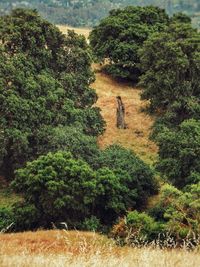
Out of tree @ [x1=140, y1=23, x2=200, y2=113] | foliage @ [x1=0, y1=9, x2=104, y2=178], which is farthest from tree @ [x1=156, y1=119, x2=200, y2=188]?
tree @ [x1=140, y1=23, x2=200, y2=113]

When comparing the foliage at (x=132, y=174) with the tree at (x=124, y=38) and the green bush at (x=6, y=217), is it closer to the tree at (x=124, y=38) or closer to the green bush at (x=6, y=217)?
the green bush at (x=6, y=217)

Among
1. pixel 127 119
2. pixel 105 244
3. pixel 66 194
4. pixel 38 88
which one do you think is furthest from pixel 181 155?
pixel 105 244

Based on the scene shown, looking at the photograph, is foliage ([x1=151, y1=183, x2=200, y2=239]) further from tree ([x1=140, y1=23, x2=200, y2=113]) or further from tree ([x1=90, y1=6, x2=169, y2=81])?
tree ([x1=90, y1=6, x2=169, y2=81])

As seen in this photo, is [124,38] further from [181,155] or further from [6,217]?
[6,217]

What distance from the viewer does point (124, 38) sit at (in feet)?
200

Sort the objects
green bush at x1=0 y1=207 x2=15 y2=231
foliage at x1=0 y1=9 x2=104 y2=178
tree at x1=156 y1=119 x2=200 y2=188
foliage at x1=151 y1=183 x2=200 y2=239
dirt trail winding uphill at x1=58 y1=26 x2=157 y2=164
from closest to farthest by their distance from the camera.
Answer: foliage at x1=151 y1=183 x2=200 y2=239, green bush at x1=0 y1=207 x2=15 y2=231, tree at x1=156 y1=119 x2=200 y2=188, foliage at x1=0 y1=9 x2=104 y2=178, dirt trail winding uphill at x1=58 y1=26 x2=157 y2=164

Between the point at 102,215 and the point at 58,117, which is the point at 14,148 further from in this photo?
the point at 102,215

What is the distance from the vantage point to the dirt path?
4722 cm

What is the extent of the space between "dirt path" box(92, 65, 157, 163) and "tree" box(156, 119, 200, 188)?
813 cm

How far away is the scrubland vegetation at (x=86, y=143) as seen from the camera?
30.2m

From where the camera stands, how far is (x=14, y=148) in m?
37.2

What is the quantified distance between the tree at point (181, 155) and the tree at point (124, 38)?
24240 millimetres

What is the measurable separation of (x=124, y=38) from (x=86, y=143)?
1022 inches

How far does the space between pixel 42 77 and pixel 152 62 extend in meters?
11.4
